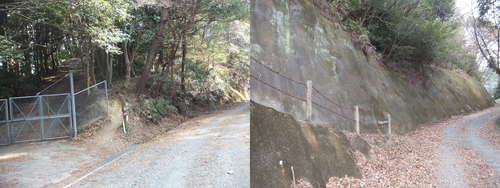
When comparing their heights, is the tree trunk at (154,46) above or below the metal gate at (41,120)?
above

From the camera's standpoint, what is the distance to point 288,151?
343cm

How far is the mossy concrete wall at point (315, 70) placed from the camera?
150 inches

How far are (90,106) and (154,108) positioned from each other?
2.89m

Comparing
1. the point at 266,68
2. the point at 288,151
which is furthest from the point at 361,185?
the point at 266,68

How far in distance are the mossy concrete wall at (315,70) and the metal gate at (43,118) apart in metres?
8.72

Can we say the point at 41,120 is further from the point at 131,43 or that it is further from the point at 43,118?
the point at 131,43

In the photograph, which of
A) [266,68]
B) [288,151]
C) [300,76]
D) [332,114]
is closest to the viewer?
[288,151]

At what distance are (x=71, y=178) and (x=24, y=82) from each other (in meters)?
10.5

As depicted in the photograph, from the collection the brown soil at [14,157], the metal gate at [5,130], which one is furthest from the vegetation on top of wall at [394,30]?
the metal gate at [5,130]

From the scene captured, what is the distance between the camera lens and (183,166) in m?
6.41

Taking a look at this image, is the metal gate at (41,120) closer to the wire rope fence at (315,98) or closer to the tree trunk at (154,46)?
the tree trunk at (154,46)

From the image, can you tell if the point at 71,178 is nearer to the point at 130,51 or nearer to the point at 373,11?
the point at 373,11

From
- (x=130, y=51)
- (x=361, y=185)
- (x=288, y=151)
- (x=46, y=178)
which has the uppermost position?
(x=130, y=51)

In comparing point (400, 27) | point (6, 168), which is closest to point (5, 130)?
point (6, 168)
